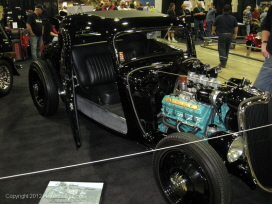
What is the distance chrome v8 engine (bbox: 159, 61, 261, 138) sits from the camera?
252 centimetres

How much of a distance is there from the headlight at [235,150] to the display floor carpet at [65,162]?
61cm

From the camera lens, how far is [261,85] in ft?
11.4

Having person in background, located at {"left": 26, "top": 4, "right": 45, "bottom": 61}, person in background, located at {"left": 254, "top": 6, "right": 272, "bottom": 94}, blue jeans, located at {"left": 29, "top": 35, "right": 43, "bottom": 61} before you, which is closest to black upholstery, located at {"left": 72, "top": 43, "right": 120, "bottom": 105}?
person in background, located at {"left": 254, "top": 6, "right": 272, "bottom": 94}

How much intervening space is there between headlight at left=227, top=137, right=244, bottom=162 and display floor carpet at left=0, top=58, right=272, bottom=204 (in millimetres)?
606

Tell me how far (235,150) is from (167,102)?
0.86 metres

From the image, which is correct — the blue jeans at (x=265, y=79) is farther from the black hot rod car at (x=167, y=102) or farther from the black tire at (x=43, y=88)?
the black tire at (x=43, y=88)

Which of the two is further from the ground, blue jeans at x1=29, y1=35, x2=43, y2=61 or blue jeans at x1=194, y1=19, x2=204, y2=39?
blue jeans at x1=194, y1=19, x2=204, y2=39

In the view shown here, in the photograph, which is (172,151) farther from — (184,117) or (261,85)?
(261,85)

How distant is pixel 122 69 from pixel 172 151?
114 centimetres

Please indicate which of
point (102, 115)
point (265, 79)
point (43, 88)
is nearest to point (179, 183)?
point (102, 115)

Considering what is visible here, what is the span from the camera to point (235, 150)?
233 centimetres

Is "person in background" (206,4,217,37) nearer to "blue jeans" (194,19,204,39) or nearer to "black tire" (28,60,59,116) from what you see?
"blue jeans" (194,19,204,39)

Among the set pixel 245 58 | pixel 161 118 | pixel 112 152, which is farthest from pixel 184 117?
pixel 245 58

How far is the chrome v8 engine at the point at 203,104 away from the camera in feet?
8.27
